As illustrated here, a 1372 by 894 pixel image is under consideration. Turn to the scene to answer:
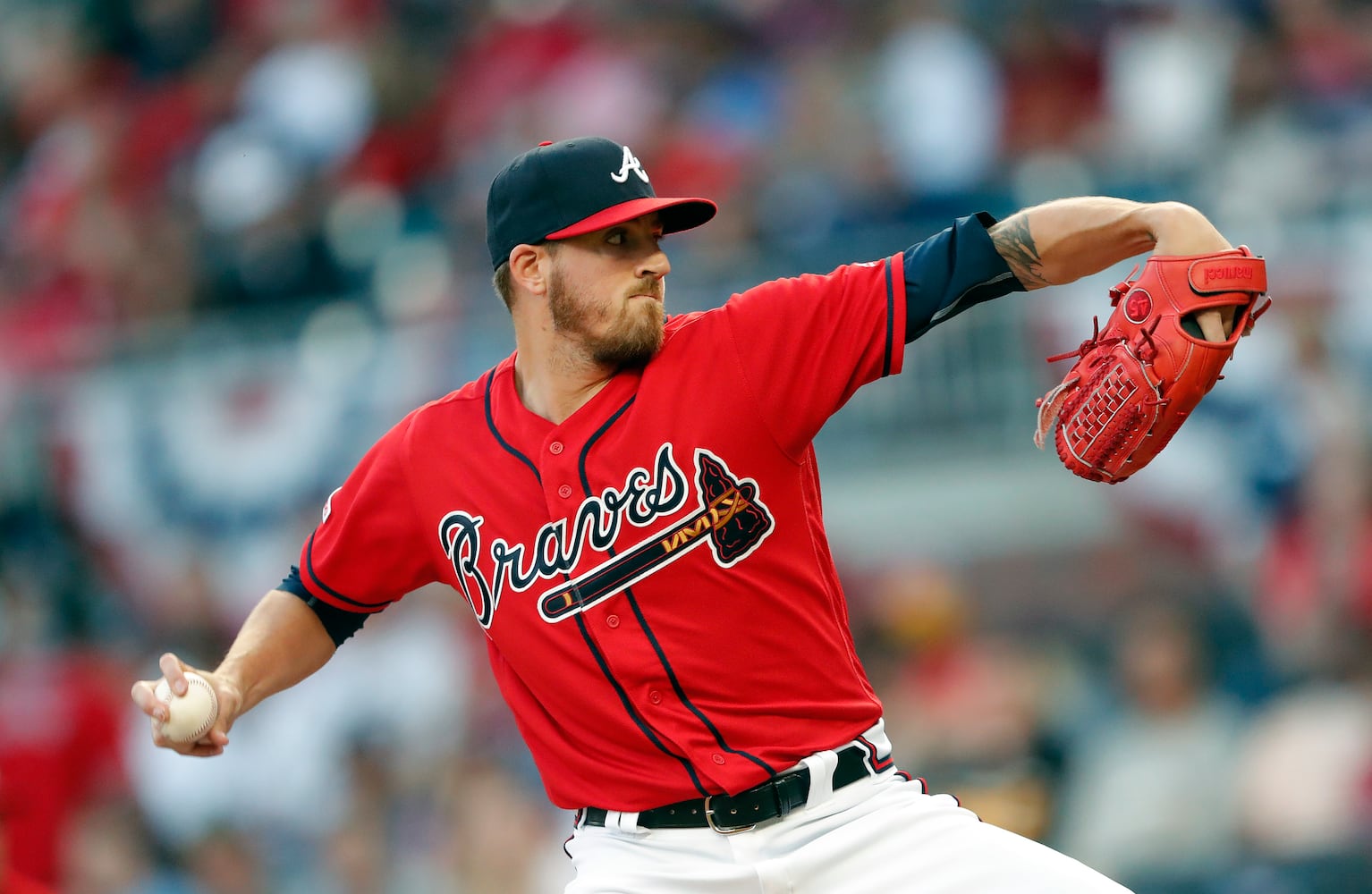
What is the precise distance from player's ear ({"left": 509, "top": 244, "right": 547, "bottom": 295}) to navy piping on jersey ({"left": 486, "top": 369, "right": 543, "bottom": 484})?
25 centimetres

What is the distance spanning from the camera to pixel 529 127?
383 inches

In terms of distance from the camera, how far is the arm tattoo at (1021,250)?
3.34m

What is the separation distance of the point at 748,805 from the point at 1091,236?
1277 millimetres

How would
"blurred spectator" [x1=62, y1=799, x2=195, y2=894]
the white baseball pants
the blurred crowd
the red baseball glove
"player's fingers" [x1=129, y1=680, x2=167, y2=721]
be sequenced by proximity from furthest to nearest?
1. "blurred spectator" [x1=62, y1=799, x2=195, y2=894]
2. the blurred crowd
3. "player's fingers" [x1=129, y1=680, x2=167, y2=721]
4. the white baseball pants
5. the red baseball glove

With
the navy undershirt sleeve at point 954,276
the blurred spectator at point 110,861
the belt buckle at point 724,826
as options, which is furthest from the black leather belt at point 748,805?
the blurred spectator at point 110,861

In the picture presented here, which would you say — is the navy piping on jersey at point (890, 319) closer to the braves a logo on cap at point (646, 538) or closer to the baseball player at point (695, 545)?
the baseball player at point (695, 545)

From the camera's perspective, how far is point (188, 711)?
11.8 feet

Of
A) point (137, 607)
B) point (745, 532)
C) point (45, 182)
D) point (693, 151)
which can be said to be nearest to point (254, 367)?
point (137, 607)

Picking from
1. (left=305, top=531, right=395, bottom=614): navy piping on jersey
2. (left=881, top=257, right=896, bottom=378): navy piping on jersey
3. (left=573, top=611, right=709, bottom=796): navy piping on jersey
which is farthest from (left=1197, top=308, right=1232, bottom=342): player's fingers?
(left=305, top=531, right=395, bottom=614): navy piping on jersey

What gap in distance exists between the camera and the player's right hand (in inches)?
140

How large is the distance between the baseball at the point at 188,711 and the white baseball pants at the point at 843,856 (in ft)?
2.77

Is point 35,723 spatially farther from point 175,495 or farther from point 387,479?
point 387,479

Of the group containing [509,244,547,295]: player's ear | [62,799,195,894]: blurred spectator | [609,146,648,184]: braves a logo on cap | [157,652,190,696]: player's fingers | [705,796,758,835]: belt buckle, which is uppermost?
[609,146,648,184]: braves a logo on cap

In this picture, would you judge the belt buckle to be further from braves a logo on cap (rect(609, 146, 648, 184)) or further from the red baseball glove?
braves a logo on cap (rect(609, 146, 648, 184))
